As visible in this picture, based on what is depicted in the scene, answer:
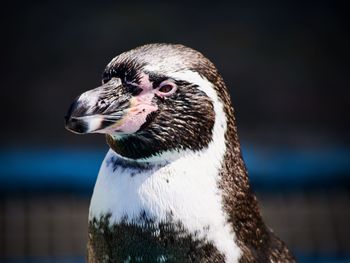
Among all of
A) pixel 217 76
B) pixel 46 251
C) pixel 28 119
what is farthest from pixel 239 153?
pixel 28 119

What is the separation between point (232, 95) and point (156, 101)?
2.07 m

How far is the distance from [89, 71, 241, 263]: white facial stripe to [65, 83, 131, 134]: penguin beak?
0.06 m

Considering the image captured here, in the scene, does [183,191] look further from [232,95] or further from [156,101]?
[232,95]

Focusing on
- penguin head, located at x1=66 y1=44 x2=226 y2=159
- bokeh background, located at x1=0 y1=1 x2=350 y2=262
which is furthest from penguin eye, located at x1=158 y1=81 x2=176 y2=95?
bokeh background, located at x1=0 y1=1 x2=350 y2=262

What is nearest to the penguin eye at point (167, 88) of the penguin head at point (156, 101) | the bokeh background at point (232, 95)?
the penguin head at point (156, 101)

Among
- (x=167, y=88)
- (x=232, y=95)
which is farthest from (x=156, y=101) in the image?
(x=232, y=95)

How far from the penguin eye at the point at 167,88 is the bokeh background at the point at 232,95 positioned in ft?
3.94

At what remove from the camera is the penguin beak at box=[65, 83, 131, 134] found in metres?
0.75

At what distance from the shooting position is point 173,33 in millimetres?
3086

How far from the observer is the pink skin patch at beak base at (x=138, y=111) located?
77cm

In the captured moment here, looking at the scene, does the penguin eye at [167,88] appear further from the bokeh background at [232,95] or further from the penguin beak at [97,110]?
the bokeh background at [232,95]

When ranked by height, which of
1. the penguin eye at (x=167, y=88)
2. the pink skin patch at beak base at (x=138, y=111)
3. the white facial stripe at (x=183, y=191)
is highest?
the penguin eye at (x=167, y=88)

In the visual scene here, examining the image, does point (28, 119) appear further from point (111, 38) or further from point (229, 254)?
point (229, 254)

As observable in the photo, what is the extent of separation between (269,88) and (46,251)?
1211 mm
